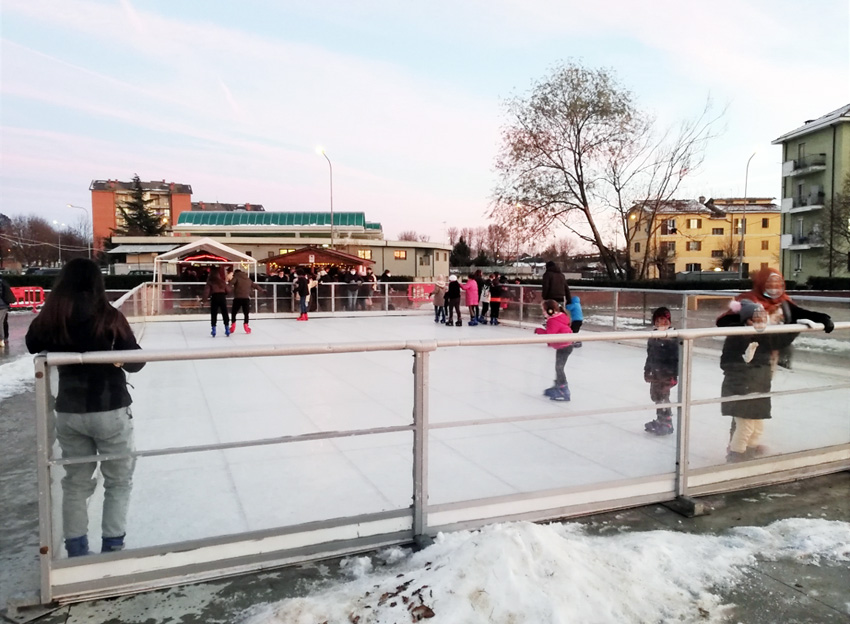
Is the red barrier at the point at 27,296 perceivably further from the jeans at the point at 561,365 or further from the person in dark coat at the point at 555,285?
the jeans at the point at 561,365

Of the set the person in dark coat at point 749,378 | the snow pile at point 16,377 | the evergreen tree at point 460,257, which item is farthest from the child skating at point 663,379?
the evergreen tree at point 460,257

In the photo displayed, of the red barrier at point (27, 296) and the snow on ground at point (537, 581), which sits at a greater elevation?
the red barrier at point (27, 296)

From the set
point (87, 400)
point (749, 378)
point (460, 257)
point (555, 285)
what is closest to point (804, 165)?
point (555, 285)

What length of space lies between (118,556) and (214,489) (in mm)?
532

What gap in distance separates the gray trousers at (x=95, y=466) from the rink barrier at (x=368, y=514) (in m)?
0.07

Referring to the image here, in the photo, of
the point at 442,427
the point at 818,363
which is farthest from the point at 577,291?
the point at 442,427

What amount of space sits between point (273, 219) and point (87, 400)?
194 feet

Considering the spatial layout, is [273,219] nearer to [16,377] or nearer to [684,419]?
[16,377]

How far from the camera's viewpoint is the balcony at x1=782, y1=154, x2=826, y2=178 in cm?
4403

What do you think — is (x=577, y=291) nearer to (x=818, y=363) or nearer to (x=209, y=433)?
(x=818, y=363)

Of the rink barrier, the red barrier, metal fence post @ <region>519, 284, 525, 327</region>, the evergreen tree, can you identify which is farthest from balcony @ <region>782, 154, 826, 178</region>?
the red barrier

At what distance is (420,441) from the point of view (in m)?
3.40

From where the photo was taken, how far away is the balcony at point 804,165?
144ft

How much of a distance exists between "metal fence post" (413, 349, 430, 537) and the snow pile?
6.39 meters
